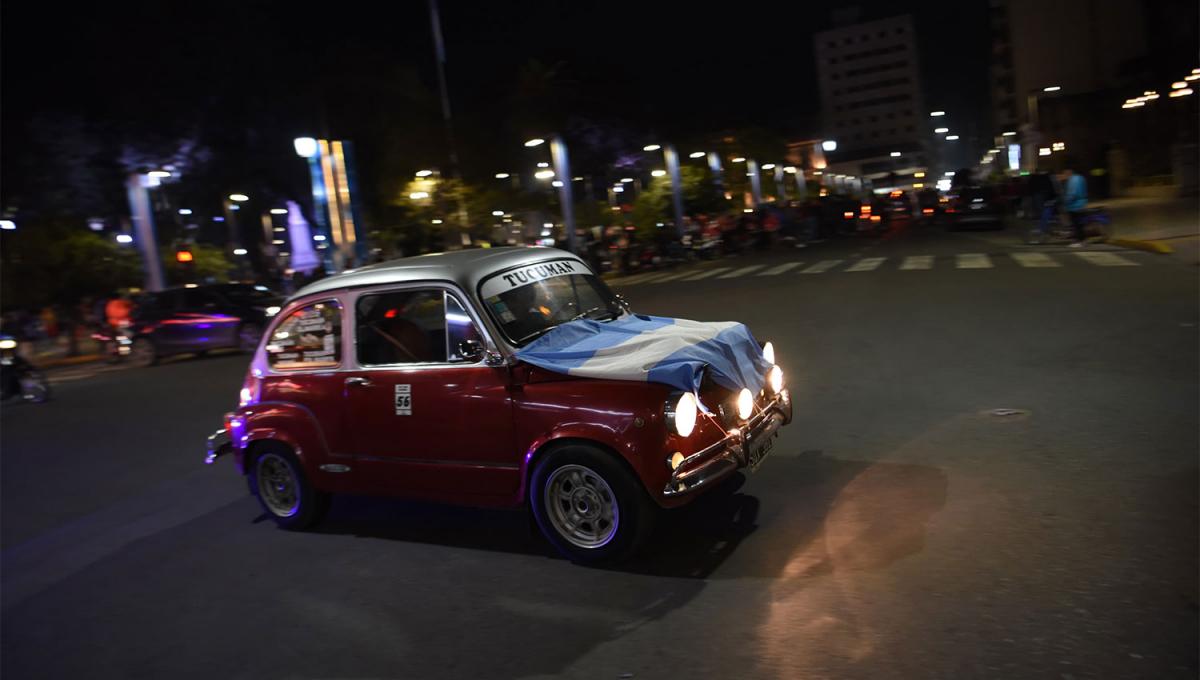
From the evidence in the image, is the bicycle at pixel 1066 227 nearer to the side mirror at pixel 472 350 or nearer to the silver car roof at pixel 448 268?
the silver car roof at pixel 448 268

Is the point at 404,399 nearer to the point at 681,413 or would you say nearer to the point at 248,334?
the point at 681,413

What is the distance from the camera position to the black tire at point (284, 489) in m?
6.34

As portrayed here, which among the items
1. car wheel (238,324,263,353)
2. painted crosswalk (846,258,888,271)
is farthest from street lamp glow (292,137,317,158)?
painted crosswalk (846,258,888,271)

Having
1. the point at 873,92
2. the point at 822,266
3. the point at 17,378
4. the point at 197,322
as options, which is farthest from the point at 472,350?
the point at 873,92

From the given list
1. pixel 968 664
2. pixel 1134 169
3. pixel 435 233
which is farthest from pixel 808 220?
pixel 968 664

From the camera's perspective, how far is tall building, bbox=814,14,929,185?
16912cm

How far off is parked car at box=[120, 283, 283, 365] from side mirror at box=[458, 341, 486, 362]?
1552cm

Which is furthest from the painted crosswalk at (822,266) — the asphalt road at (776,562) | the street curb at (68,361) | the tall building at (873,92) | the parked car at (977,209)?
the tall building at (873,92)

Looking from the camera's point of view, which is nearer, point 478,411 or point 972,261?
point 478,411

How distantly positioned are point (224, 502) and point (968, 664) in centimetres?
621

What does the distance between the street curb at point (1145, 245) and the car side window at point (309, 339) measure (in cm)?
1752

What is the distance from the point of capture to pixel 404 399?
5.63 meters

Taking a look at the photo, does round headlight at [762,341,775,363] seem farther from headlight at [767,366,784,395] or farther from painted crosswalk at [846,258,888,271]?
painted crosswalk at [846,258,888,271]

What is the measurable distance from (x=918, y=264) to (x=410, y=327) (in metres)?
18.0
